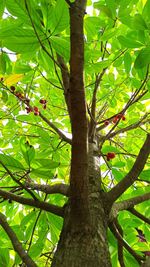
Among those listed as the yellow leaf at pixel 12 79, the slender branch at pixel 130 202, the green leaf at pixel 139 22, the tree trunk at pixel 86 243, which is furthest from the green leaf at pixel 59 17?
the slender branch at pixel 130 202

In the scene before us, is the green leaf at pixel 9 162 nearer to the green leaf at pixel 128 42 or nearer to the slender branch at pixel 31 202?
the slender branch at pixel 31 202

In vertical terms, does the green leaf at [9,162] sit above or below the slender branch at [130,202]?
above

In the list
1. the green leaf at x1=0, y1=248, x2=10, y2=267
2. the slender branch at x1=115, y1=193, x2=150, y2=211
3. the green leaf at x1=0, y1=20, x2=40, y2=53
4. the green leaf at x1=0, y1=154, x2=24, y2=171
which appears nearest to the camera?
the green leaf at x1=0, y1=20, x2=40, y2=53

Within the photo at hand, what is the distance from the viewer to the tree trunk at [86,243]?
133 cm

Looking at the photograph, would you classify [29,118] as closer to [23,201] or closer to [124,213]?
[124,213]

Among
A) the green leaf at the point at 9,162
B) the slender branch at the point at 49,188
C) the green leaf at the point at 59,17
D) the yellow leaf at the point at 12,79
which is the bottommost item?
the slender branch at the point at 49,188

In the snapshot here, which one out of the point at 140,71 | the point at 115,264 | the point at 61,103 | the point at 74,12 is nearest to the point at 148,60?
the point at 140,71

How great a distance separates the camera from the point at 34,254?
6.57ft

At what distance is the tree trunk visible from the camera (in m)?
1.33

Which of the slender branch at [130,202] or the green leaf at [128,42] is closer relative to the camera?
the green leaf at [128,42]

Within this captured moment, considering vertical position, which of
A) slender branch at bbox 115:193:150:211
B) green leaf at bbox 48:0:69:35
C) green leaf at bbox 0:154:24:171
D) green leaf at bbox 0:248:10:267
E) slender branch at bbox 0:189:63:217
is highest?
green leaf at bbox 48:0:69:35

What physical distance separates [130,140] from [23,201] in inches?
82.2

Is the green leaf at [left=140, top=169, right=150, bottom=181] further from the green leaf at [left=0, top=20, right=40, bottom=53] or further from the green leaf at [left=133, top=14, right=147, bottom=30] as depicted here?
the green leaf at [left=0, top=20, right=40, bottom=53]

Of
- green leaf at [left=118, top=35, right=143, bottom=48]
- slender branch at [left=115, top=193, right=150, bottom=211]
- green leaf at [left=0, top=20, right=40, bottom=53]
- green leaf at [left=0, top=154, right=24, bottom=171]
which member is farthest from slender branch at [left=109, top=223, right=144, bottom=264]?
green leaf at [left=0, top=20, right=40, bottom=53]
